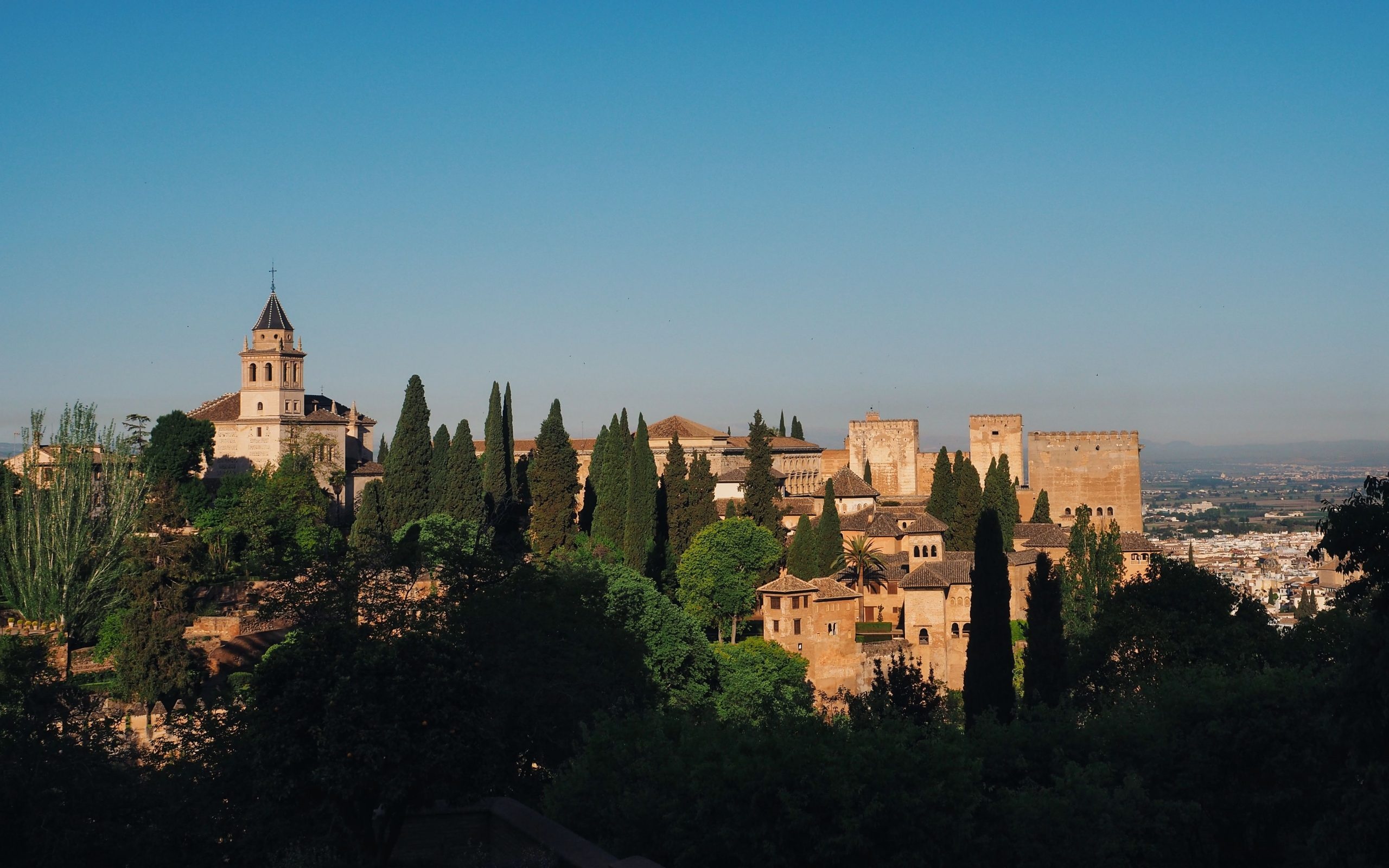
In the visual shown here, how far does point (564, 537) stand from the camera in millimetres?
51094

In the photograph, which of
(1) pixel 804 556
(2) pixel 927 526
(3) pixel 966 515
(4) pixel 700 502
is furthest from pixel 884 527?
(1) pixel 804 556

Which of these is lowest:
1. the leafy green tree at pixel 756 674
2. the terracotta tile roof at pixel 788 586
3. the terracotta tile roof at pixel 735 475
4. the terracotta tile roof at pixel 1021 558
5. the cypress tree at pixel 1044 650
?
the leafy green tree at pixel 756 674

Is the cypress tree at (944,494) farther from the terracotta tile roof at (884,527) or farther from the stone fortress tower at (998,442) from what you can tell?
the stone fortress tower at (998,442)

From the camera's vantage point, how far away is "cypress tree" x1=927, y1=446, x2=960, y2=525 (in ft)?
190

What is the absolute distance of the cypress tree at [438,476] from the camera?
51.1 meters

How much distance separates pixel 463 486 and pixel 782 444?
31.7 m

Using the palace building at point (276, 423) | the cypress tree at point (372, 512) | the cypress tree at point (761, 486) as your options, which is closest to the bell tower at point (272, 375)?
the palace building at point (276, 423)

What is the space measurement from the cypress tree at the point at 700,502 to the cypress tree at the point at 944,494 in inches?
447

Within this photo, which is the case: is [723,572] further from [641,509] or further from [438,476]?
[438,476]

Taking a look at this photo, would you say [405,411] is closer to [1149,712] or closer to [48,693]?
[48,693]

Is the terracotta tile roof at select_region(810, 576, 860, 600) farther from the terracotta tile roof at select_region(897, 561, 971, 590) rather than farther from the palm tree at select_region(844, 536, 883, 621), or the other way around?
the palm tree at select_region(844, 536, 883, 621)

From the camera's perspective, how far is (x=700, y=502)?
5172 cm

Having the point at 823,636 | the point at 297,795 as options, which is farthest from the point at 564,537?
the point at 297,795

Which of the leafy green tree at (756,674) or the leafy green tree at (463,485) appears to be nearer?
the leafy green tree at (756,674)
